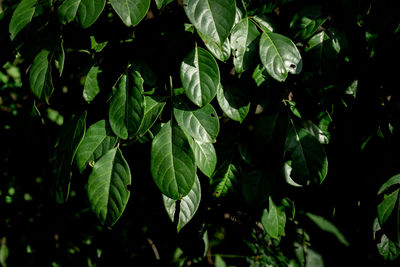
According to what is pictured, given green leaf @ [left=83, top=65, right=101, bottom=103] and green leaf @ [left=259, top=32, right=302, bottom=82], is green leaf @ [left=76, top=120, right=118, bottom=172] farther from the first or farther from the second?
green leaf @ [left=259, top=32, right=302, bottom=82]

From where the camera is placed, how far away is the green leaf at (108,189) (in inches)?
35.5

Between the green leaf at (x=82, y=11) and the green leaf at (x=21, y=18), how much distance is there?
0.21 m

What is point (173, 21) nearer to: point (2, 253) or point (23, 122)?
point (23, 122)

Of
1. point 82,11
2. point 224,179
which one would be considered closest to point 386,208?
point 224,179

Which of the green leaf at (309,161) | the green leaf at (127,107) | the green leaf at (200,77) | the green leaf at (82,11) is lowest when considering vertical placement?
the green leaf at (309,161)

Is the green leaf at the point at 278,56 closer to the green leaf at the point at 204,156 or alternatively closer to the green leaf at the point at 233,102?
the green leaf at the point at 233,102

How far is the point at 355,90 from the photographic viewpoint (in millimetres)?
1172

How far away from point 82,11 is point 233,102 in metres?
0.55

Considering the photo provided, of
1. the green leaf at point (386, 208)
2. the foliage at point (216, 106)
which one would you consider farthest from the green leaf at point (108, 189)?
the green leaf at point (386, 208)

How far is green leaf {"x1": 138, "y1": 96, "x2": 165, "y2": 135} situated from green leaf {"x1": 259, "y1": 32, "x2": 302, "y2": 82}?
1.15ft

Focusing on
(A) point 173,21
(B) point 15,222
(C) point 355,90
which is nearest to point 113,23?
(A) point 173,21

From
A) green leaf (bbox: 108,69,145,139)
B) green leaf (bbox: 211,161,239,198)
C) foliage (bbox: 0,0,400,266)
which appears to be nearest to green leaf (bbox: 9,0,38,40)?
foliage (bbox: 0,0,400,266)

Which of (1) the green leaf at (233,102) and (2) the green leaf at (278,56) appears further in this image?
(1) the green leaf at (233,102)

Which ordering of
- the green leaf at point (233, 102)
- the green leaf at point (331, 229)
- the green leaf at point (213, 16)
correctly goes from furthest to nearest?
1. the green leaf at point (331, 229)
2. the green leaf at point (233, 102)
3. the green leaf at point (213, 16)
